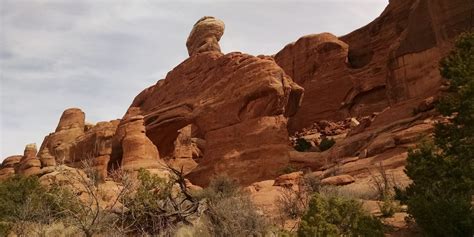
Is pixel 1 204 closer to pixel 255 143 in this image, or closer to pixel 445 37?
pixel 255 143

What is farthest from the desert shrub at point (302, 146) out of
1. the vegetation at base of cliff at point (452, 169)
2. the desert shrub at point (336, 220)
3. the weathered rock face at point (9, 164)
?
the weathered rock face at point (9, 164)

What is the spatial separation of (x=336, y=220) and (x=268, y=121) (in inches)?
678

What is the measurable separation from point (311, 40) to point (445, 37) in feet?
85.2

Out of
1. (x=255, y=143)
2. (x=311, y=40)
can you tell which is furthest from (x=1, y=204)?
(x=311, y=40)

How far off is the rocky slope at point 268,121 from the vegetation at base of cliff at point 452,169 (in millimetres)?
6839

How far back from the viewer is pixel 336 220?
857 centimetres

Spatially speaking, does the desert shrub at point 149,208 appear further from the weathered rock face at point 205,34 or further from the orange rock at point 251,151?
the weathered rock face at point 205,34

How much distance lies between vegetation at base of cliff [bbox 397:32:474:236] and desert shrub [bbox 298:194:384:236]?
1.01 m

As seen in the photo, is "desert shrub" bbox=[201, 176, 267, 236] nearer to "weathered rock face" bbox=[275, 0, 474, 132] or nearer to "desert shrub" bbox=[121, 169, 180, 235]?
"desert shrub" bbox=[121, 169, 180, 235]

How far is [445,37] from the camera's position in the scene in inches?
961

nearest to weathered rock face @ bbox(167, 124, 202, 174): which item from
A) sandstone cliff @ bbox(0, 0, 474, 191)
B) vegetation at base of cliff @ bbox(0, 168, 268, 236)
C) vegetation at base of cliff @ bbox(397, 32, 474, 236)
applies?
sandstone cliff @ bbox(0, 0, 474, 191)

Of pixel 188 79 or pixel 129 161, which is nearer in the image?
pixel 129 161

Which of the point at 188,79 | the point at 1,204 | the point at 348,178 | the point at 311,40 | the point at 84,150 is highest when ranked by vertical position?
the point at 311,40

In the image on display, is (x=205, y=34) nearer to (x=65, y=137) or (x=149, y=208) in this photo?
(x=65, y=137)
